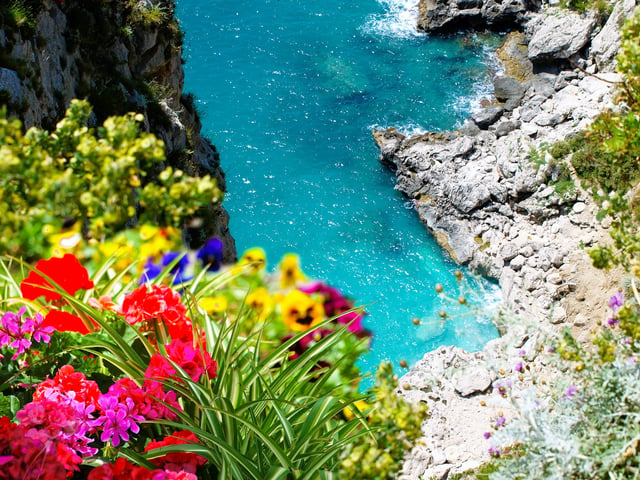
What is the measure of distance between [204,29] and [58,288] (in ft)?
66.0

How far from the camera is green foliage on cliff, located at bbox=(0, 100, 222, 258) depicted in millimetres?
1606

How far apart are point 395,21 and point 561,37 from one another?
6445mm

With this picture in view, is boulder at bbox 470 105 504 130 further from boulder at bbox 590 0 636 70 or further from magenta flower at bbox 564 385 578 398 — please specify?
magenta flower at bbox 564 385 578 398

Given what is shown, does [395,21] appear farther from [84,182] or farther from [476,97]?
[84,182]

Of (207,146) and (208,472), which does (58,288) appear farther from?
(207,146)

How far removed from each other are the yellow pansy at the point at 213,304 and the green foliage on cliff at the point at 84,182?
137cm

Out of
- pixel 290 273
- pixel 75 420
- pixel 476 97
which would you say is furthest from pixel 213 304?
pixel 476 97

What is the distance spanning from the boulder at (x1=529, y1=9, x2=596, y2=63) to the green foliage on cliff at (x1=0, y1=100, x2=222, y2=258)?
1820 centimetres

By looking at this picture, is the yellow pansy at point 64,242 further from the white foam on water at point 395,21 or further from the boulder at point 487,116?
the white foam on water at point 395,21

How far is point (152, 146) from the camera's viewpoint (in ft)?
5.77

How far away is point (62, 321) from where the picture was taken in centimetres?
261

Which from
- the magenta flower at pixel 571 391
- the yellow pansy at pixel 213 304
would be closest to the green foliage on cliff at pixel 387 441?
the magenta flower at pixel 571 391

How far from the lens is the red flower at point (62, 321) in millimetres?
2586

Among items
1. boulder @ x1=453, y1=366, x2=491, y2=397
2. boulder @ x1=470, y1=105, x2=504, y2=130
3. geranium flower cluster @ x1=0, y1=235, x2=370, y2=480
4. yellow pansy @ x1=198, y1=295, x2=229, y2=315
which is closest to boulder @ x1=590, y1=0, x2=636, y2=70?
boulder @ x1=470, y1=105, x2=504, y2=130
